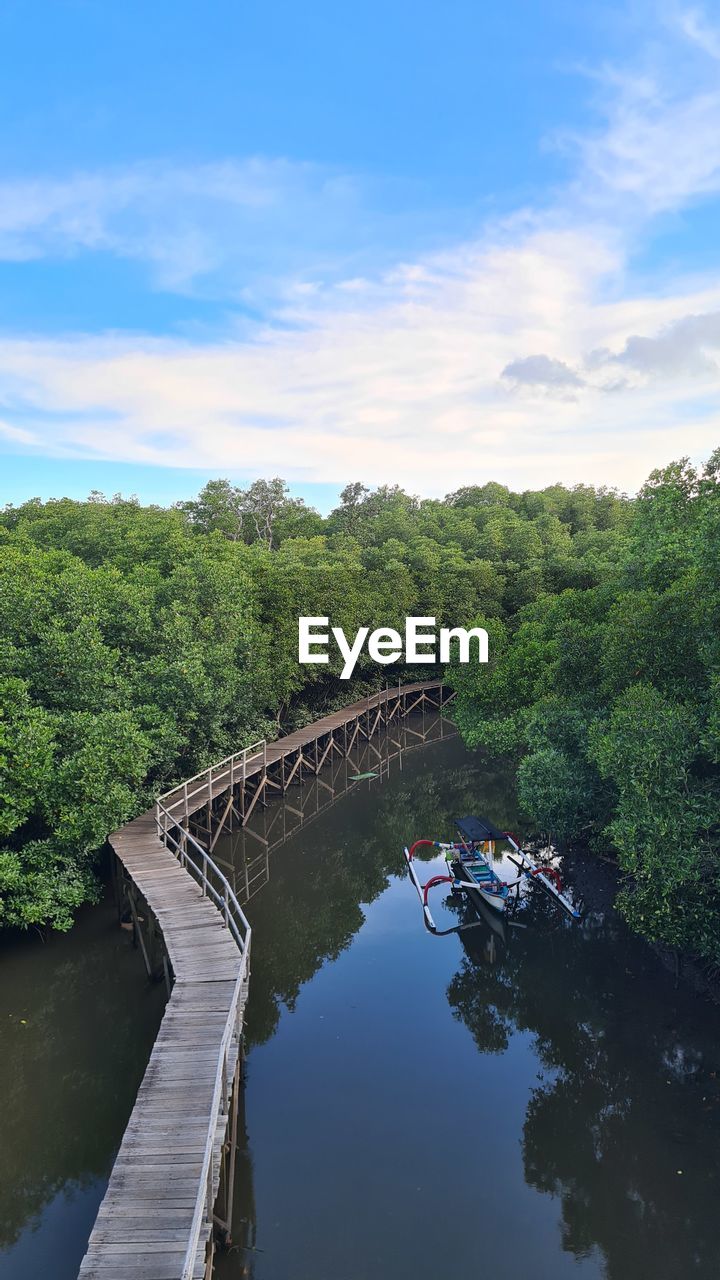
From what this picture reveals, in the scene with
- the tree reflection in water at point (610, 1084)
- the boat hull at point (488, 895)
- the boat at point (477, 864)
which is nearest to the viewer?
the tree reflection in water at point (610, 1084)

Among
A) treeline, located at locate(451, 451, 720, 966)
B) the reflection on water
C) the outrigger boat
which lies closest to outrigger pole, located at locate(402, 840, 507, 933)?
the outrigger boat

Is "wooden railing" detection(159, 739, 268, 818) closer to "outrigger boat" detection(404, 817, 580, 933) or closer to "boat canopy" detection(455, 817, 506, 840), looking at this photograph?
"outrigger boat" detection(404, 817, 580, 933)

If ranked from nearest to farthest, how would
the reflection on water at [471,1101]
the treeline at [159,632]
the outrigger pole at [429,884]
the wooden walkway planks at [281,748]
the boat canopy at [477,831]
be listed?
the reflection on water at [471,1101] → the treeline at [159,632] → the outrigger pole at [429,884] → the boat canopy at [477,831] → the wooden walkway planks at [281,748]

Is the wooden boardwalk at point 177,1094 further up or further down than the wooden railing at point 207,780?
further down

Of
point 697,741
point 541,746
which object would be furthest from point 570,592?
point 697,741

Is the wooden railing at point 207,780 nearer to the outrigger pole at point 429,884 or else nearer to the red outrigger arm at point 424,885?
the red outrigger arm at point 424,885

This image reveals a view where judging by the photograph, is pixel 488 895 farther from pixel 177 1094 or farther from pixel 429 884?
pixel 177 1094

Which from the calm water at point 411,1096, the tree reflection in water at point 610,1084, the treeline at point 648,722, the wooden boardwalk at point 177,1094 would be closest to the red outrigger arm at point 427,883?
the calm water at point 411,1096
